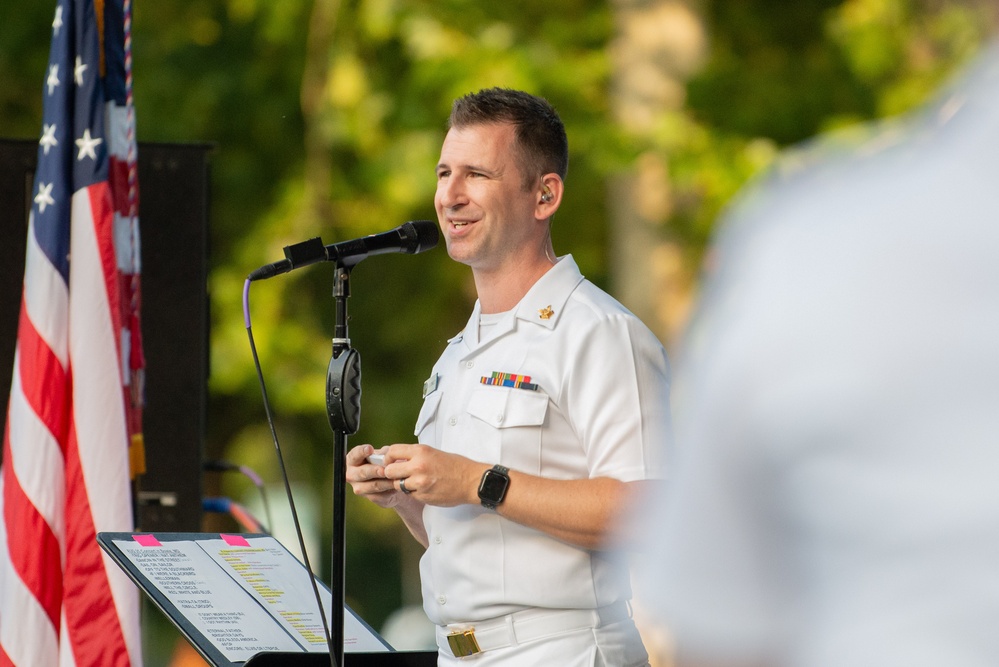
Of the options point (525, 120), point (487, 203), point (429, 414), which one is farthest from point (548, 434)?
point (525, 120)

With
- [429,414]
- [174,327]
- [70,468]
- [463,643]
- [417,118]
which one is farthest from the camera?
[417,118]

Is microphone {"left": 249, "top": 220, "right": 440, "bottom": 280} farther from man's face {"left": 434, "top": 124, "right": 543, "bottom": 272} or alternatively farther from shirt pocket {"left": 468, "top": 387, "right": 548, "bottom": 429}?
shirt pocket {"left": 468, "top": 387, "right": 548, "bottom": 429}

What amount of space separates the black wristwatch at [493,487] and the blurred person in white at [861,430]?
160 cm

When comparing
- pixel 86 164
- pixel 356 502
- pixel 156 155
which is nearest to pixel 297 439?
pixel 356 502

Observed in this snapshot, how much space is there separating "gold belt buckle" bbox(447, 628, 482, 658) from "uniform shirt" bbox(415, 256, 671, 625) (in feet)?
0.09

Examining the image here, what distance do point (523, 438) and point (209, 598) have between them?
779 mm

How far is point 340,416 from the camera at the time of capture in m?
2.35

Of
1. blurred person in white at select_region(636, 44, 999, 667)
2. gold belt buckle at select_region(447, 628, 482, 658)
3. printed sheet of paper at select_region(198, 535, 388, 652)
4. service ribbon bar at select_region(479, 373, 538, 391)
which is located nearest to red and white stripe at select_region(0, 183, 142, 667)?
printed sheet of paper at select_region(198, 535, 388, 652)

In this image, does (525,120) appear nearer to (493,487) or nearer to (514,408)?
(514,408)

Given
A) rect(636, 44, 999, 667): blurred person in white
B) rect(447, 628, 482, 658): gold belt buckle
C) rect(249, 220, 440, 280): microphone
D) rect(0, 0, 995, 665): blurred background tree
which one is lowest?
rect(447, 628, 482, 658): gold belt buckle

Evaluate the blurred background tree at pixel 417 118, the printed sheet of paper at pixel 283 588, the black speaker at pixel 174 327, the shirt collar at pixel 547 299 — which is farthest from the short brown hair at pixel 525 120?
the blurred background tree at pixel 417 118

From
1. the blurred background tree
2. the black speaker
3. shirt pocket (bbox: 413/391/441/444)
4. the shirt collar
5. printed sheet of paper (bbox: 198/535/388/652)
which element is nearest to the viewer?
the shirt collar

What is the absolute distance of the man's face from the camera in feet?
8.56

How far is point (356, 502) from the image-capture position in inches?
452
